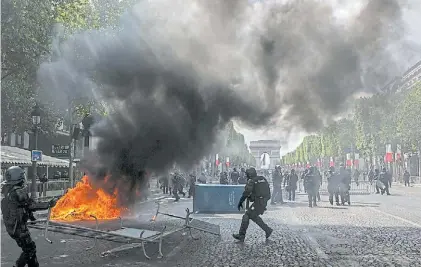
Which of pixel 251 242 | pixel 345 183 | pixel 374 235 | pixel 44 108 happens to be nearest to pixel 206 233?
pixel 251 242

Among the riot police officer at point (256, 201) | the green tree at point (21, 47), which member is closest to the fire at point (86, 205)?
the riot police officer at point (256, 201)

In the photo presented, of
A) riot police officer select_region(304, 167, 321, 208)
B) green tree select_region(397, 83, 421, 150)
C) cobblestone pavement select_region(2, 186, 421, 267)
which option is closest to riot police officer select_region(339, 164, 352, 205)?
riot police officer select_region(304, 167, 321, 208)

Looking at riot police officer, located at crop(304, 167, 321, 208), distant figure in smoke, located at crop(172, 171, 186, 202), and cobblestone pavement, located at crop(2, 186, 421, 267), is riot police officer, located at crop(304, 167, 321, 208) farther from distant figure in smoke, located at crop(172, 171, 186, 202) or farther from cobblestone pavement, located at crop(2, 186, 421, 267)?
distant figure in smoke, located at crop(172, 171, 186, 202)

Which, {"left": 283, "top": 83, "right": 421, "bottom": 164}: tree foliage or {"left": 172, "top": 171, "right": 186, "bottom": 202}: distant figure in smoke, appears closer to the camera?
{"left": 172, "top": 171, "right": 186, "bottom": 202}: distant figure in smoke

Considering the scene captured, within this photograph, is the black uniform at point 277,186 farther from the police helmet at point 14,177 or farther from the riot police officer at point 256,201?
the police helmet at point 14,177

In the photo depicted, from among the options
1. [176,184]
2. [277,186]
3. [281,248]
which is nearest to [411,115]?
[277,186]

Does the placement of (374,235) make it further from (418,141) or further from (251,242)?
(418,141)

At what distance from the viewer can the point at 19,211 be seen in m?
7.09

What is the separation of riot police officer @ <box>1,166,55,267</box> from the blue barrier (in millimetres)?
11669

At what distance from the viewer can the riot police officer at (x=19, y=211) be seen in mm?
7078

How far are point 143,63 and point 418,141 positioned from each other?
44905mm

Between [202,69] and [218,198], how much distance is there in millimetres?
6592

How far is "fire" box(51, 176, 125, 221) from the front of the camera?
1127 centimetres

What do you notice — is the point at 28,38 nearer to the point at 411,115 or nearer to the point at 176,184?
the point at 176,184
